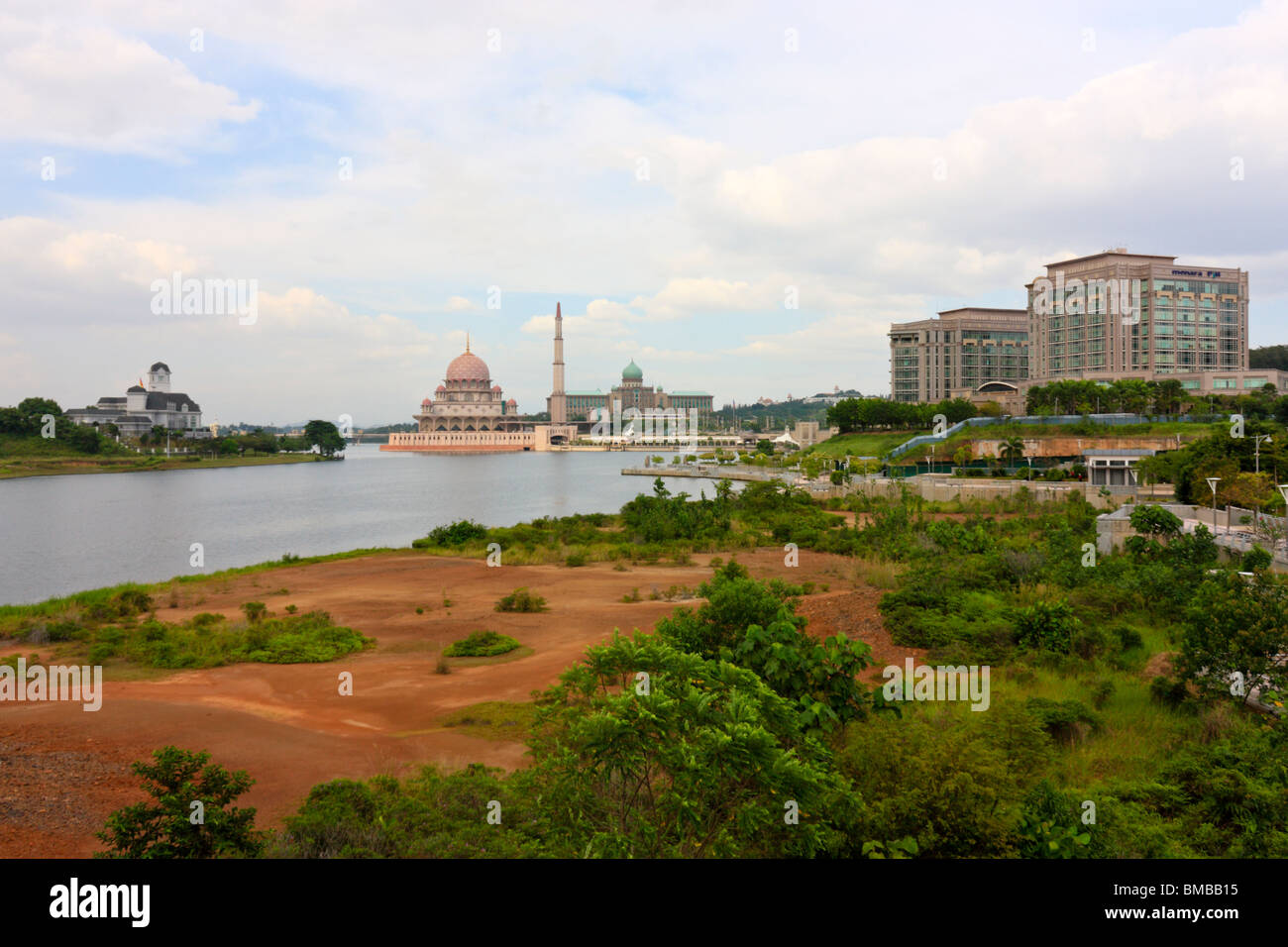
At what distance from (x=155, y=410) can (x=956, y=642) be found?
525 ft

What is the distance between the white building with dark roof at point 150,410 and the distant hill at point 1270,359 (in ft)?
530

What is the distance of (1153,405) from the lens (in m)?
69.2

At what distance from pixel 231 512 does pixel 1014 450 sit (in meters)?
58.1

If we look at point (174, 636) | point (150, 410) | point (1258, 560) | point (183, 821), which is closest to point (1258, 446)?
point (1258, 560)

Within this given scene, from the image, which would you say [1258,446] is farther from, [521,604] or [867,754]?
[867,754]

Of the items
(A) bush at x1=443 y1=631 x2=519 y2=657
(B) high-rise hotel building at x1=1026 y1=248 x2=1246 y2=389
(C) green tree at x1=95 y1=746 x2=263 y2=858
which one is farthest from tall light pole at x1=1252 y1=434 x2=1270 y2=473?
(B) high-rise hotel building at x1=1026 y1=248 x2=1246 y2=389

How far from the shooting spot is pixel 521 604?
22.0 meters

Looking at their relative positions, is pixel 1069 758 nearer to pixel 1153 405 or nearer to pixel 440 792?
pixel 440 792

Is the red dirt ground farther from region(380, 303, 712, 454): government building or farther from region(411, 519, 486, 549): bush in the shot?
region(380, 303, 712, 454): government building

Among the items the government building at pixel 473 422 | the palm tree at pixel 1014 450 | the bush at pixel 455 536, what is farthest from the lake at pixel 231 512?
the government building at pixel 473 422

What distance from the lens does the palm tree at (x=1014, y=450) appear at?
58031mm

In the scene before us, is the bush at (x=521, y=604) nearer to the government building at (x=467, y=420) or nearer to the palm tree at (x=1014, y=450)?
the palm tree at (x=1014, y=450)
